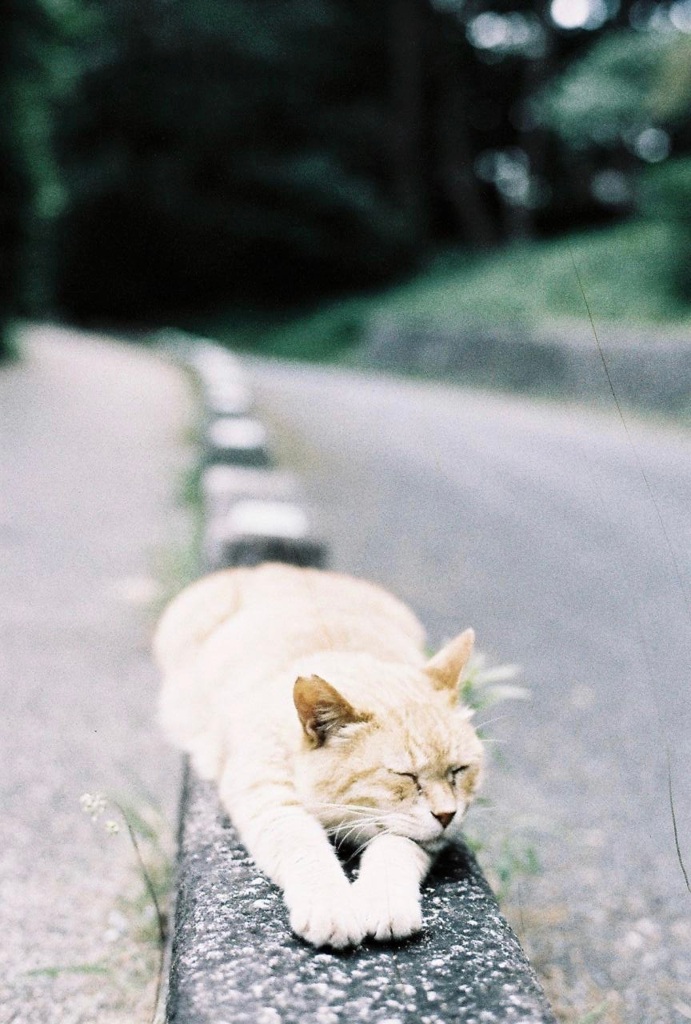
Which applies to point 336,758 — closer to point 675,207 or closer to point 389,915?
point 389,915

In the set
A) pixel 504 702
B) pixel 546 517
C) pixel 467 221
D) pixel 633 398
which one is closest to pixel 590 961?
pixel 504 702

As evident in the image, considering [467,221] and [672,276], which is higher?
[672,276]

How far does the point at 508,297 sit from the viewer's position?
57.3 feet

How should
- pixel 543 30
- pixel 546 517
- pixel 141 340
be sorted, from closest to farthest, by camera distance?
pixel 546 517, pixel 543 30, pixel 141 340

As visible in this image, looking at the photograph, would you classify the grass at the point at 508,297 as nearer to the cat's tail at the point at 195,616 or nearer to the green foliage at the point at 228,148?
the green foliage at the point at 228,148

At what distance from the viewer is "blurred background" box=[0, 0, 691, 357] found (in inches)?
953

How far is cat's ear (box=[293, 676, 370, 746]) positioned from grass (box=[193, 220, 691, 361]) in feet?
25.6

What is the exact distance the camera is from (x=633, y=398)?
10.8 meters

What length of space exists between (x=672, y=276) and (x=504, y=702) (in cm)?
1050

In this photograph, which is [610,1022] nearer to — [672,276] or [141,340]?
[672,276]

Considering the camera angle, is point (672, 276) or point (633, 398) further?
point (672, 276)

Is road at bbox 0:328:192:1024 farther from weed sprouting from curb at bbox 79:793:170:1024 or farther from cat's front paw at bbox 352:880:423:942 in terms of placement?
cat's front paw at bbox 352:880:423:942

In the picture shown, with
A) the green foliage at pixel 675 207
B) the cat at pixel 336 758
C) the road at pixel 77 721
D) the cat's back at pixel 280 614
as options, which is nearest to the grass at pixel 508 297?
the green foliage at pixel 675 207

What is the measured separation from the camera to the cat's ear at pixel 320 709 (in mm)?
1732
